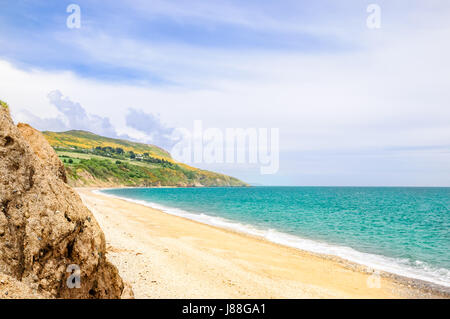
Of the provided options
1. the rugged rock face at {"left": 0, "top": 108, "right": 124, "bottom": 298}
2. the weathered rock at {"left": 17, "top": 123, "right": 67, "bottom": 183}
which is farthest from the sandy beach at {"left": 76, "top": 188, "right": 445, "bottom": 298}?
the weathered rock at {"left": 17, "top": 123, "right": 67, "bottom": 183}

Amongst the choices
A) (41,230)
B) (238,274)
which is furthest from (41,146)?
(238,274)

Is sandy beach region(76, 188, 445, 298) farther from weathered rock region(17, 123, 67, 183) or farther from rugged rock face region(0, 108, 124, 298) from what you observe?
weathered rock region(17, 123, 67, 183)

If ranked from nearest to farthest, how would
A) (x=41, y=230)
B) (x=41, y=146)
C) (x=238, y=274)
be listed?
1. (x=41, y=230)
2. (x=41, y=146)
3. (x=238, y=274)

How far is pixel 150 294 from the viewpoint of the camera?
9406mm

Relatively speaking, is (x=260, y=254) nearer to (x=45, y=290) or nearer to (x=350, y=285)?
(x=350, y=285)

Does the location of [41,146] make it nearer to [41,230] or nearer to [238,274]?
[41,230]

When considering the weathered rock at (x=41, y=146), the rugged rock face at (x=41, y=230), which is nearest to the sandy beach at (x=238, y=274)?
the rugged rock face at (x=41, y=230)

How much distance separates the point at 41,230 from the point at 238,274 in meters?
9.39

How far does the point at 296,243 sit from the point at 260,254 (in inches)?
253

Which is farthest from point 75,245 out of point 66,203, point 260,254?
Answer: point 260,254

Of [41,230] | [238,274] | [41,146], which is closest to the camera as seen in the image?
[41,230]

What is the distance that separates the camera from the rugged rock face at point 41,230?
5.20m

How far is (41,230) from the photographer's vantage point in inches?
217

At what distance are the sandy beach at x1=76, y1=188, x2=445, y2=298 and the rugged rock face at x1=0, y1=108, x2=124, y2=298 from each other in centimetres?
348
